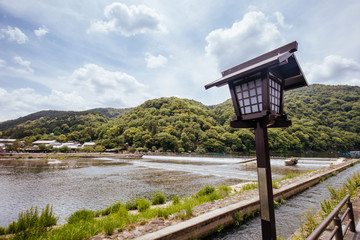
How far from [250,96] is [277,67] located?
→ 37.7 inches

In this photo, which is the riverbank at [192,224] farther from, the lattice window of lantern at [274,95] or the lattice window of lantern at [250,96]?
the lattice window of lantern at [274,95]

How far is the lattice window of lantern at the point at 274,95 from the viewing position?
3.70m

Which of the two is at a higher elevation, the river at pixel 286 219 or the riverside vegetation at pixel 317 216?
the riverside vegetation at pixel 317 216

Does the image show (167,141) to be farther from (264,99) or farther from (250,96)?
(264,99)

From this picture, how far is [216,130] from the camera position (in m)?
75.1

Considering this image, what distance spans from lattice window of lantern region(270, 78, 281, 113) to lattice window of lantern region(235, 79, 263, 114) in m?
0.29

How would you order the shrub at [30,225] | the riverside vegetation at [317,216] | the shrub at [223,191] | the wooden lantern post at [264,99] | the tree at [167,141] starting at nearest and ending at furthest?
1. the wooden lantern post at [264,99]
2. the riverside vegetation at [317,216]
3. the shrub at [30,225]
4. the shrub at [223,191]
5. the tree at [167,141]

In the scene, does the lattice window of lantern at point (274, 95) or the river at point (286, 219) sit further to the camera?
the river at point (286, 219)

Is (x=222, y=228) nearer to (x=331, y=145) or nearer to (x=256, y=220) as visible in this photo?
(x=256, y=220)

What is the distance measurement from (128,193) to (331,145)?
81942mm

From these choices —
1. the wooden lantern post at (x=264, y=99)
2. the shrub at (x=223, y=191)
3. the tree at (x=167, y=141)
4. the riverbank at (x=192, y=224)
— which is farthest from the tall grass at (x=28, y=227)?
the tree at (x=167, y=141)

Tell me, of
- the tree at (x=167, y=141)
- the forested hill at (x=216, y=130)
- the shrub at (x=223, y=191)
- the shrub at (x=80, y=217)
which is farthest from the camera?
the tree at (x=167, y=141)

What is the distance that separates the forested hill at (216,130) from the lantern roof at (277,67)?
62626 millimetres

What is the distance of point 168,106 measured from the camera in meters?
103
